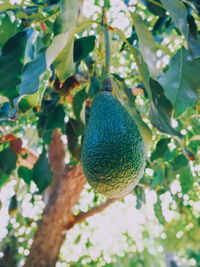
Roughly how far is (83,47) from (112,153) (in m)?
Result: 0.36

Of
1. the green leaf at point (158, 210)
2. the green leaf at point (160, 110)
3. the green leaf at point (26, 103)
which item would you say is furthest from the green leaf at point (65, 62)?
the green leaf at point (158, 210)

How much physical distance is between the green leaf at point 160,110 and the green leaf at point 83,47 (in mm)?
240

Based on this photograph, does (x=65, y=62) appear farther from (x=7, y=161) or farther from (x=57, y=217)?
(x=57, y=217)

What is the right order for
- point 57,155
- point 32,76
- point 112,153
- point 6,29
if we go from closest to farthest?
point 32,76
point 112,153
point 6,29
point 57,155

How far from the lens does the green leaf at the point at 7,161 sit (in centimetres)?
131

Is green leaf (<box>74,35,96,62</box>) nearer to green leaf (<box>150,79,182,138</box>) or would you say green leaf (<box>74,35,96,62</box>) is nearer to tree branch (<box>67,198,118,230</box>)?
green leaf (<box>150,79,182,138</box>)

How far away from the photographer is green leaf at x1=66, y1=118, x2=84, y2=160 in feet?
3.94

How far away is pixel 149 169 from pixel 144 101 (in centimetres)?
45

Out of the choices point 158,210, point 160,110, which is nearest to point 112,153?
point 160,110

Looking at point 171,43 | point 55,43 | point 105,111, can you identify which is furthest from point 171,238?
point 55,43

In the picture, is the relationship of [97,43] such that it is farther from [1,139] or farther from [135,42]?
[1,139]

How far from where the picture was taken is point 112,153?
82 centimetres

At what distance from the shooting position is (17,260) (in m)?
4.09

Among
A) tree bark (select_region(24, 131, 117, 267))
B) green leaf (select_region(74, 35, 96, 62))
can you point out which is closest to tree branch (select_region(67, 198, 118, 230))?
tree bark (select_region(24, 131, 117, 267))
